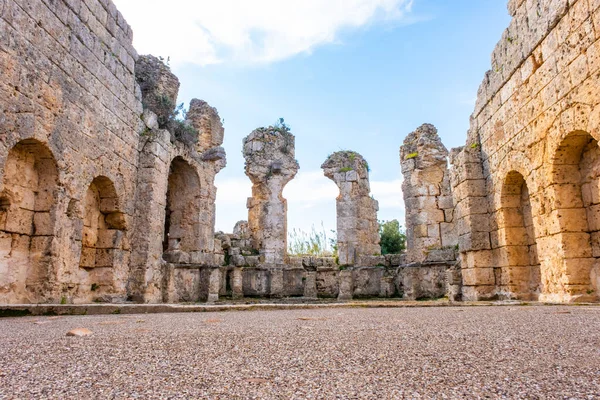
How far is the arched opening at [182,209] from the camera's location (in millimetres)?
10930

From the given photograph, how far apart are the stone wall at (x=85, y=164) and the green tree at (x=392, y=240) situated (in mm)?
8141

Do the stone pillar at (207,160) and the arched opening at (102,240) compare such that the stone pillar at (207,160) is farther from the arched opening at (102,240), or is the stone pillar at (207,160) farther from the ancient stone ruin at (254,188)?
the arched opening at (102,240)

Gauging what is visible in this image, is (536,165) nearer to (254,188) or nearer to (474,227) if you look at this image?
(474,227)

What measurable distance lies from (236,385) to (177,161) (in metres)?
9.82

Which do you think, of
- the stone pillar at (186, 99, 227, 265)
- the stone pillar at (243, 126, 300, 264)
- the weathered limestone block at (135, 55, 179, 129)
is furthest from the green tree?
the weathered limestone block at (135, 55, 179, 129)

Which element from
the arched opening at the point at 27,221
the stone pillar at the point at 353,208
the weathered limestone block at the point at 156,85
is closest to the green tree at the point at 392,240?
the stone pillar at the point at 353,208

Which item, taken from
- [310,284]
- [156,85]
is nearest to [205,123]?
[156,85]

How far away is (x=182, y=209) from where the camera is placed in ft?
36.7

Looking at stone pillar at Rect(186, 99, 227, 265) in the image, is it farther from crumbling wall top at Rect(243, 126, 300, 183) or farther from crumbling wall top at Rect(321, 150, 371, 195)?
crumbling wall top at Rect(321, 150, 371, 195)

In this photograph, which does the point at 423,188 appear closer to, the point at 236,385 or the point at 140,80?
the point at 140,80

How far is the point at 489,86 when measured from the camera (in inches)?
332

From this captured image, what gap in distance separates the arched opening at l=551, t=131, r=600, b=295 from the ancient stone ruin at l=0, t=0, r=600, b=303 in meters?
0.02

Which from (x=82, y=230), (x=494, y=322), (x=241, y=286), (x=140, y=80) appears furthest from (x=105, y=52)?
(x=494, y=322)

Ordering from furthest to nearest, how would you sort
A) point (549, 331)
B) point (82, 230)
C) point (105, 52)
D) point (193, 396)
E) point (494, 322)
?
point (105, 52), point (82, 230), point (494, 322), point (549, 331), point (193, 396)
